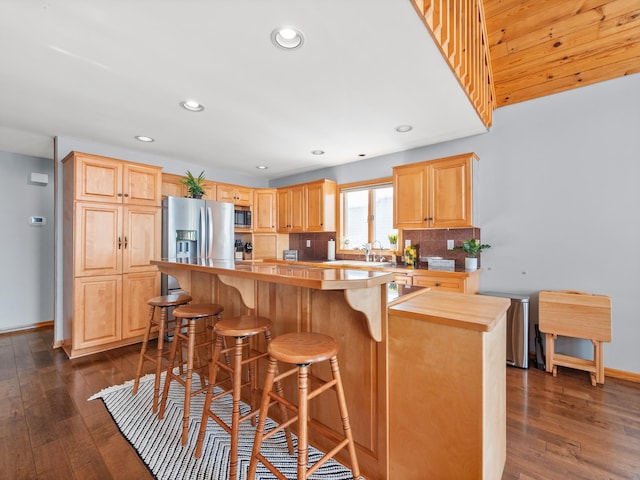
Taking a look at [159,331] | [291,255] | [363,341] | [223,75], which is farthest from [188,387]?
[291,255]

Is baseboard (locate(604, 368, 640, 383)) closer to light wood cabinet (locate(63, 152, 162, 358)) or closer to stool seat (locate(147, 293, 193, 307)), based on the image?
stool seat (locate(147, 293, 193, 307))

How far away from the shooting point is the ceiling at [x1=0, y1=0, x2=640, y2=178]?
1.55 m

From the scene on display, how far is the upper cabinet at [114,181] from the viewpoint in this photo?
3.12 metres

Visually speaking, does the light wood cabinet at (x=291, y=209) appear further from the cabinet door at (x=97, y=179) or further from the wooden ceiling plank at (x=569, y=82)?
the wooden ceiling plank at (x=569, y=82)

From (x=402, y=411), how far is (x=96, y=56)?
276 cm

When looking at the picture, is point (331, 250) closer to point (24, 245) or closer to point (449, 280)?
point (449, 280)

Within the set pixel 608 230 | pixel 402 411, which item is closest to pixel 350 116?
pixel 402 411

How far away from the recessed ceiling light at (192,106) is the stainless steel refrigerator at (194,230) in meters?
1.45

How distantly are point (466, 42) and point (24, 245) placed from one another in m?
5.88

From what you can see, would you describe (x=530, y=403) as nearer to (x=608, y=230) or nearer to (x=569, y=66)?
(x=608, y=230)

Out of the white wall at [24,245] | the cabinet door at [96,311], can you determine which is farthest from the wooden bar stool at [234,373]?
the white wall at [24,245]

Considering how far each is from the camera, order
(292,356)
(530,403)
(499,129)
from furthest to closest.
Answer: (499,129) < (530,403) < (292,356)

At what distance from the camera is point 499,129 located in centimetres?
321

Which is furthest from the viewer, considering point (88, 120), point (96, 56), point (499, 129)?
point (499, 129)
